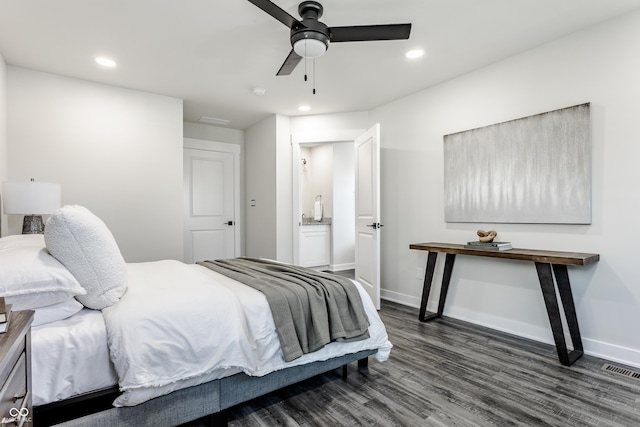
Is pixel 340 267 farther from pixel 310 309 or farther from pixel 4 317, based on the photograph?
pixel 4 317

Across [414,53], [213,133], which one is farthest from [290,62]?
[213,133]

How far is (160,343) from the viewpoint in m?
1.48

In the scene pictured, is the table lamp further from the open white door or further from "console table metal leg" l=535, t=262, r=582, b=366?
"console table metal leg" l=535, t=262, r=582, b=366

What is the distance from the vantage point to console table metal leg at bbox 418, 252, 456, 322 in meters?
3.37

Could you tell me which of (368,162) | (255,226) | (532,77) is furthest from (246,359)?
(255,226)

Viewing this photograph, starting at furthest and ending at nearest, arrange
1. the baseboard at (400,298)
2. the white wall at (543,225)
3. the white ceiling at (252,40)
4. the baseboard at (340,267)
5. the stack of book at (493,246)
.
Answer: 1. the baseboard at (340,267)
2. the baseboard at (400,298)
3. the stack of book at (493,246)
4. the white wall at (543,225)
5. the white ceiling at (252,40)

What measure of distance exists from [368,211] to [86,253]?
298 cm

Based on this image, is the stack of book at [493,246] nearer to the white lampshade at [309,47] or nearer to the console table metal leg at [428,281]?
the console table metal leg at [428,281]

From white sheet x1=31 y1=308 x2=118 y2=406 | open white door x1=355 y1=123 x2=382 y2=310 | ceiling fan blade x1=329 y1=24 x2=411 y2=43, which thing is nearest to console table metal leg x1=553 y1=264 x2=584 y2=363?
open white door x1=355 y1=123 x2=382 y2=310

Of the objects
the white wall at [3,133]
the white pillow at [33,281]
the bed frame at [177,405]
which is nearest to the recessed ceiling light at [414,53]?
the bed frame at [177,405]

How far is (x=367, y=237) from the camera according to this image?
158 inches

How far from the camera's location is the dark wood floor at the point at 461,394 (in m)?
1.78

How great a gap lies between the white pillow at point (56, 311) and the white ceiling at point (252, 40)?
1973 millimetres

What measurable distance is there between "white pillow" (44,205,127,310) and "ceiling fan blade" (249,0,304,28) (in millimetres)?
1478
